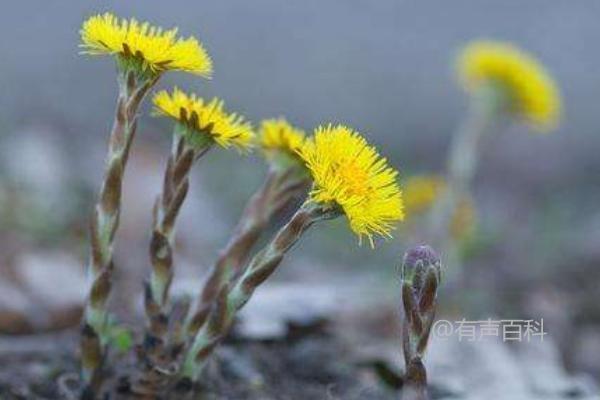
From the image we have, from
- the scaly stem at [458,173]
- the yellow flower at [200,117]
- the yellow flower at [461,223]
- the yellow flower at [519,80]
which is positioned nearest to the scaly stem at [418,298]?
the yellow flower at [200,117]

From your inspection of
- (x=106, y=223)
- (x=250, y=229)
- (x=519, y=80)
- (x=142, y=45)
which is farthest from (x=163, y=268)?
(x=519, y=80)

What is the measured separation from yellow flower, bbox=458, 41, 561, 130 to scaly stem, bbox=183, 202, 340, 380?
2.09 m

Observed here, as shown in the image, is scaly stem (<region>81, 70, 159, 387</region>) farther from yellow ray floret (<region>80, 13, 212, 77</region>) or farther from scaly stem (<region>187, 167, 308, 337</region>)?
scaly stem (<region>187, 167, 308, 337</region>)

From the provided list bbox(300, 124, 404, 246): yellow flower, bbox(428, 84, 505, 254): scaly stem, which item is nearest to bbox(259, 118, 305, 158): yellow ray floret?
bbox(300, 124, 404, 246): yellow flower

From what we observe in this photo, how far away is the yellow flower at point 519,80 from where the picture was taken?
441 cm

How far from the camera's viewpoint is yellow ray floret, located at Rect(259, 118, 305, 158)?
2795 mm

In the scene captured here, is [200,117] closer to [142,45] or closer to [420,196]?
[142,45]

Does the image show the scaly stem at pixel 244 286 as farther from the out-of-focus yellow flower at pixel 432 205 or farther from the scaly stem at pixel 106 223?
the out-of-focus yellow flower at pixel 432 205

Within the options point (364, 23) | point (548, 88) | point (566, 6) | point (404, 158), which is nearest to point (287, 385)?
point (548, 88)

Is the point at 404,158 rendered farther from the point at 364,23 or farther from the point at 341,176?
the point at 341,176

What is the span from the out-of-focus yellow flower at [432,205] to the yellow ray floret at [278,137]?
2.28 m

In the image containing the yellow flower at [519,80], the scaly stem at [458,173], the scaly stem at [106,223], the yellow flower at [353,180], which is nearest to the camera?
the yellow flower at [353,180]

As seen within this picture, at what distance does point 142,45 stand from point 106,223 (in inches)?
17.1

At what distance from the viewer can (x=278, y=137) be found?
2811mm
